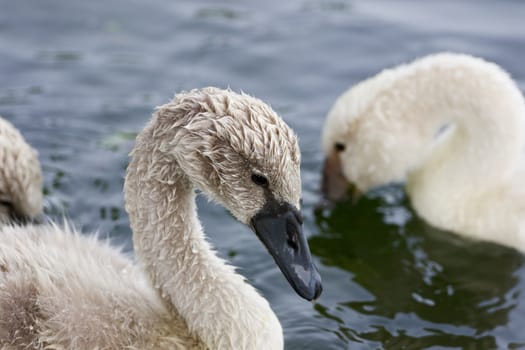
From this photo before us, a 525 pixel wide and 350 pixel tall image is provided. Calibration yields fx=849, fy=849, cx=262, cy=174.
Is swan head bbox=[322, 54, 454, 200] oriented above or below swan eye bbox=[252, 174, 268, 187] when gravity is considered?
below

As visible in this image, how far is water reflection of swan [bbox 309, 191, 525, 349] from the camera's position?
237 inches

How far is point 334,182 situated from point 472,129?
4.05 ft

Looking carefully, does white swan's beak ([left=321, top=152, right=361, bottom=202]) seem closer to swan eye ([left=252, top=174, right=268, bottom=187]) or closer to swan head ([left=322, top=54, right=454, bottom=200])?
swan head ([left=322, top=54, right=454, bottom=200])

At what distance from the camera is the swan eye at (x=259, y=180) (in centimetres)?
428

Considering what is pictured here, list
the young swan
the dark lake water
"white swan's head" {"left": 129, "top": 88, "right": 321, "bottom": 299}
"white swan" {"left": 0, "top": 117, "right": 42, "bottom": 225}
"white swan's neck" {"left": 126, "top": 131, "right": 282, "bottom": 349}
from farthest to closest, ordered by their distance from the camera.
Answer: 1. the young swan
2. the dark lake water
3. "white swan" {"left": 0, "top": 117, "right": 42, "bottom": 225}
4. "white swan's neck" {"left": 126, "top": 131, "right": 282, "bottom": 349}
5. "white swan's head" {"left": 129, "top": 88, "right": 321, "bottom": 299}

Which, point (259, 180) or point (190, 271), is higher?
point (259, 180)

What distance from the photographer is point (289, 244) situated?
174 inches

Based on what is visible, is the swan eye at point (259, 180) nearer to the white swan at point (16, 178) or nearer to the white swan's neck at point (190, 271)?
the white swan's neck at point (190, 271)

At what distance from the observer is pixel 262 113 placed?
425 cm

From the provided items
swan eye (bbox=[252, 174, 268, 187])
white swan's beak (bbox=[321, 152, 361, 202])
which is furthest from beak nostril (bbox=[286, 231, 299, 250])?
white swan's beak (bbox=[321, 152, 361, 202])

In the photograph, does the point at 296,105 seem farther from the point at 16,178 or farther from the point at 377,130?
the point at 16,178

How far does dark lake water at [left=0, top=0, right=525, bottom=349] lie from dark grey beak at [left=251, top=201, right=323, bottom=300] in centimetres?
141

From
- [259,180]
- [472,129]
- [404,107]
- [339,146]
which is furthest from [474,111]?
[259,180]

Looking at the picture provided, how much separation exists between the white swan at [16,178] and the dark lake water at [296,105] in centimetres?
92
